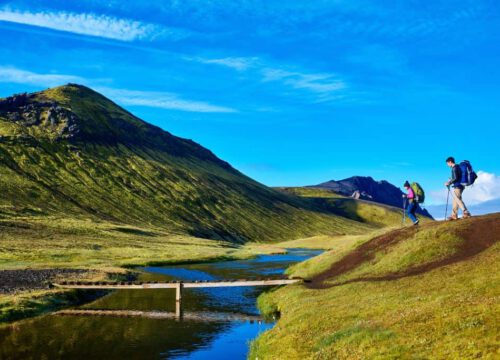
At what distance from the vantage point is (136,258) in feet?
377

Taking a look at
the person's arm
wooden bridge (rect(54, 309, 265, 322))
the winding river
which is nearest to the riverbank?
wooden bridge (rect(54, 309, 265, 322))

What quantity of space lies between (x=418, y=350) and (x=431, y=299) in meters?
9.59

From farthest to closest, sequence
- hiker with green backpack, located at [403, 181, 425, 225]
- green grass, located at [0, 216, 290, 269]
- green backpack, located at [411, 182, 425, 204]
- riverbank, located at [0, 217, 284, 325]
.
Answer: green grass, located at [0, 216, 290, 269] → riverbank, located at [0, 217, 284, 325] → hiker with green backpack, located at [403, 181, 425, 225] → green backpack, located at [411, 182, 425, 204]

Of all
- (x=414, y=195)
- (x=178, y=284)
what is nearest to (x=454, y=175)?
(x=414, y=195)

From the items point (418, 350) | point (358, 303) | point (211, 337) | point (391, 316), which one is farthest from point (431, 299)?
point (211, 337)

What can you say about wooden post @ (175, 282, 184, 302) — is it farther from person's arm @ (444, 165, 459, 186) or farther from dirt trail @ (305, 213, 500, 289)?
person's arm @ (444, 165, 459, 186)

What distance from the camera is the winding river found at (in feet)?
111

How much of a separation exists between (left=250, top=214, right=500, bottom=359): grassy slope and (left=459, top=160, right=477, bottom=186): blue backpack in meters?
5.74

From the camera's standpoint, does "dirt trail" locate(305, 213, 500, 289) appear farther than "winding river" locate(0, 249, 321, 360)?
Yes

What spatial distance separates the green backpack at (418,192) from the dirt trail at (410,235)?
4.32 m

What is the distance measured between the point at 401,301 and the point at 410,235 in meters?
22.4

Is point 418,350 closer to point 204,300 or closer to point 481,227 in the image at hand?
point 481,227

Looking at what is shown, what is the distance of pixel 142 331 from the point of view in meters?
40.3

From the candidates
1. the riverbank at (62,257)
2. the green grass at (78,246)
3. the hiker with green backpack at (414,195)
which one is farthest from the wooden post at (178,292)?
the green grass at (78,246)
